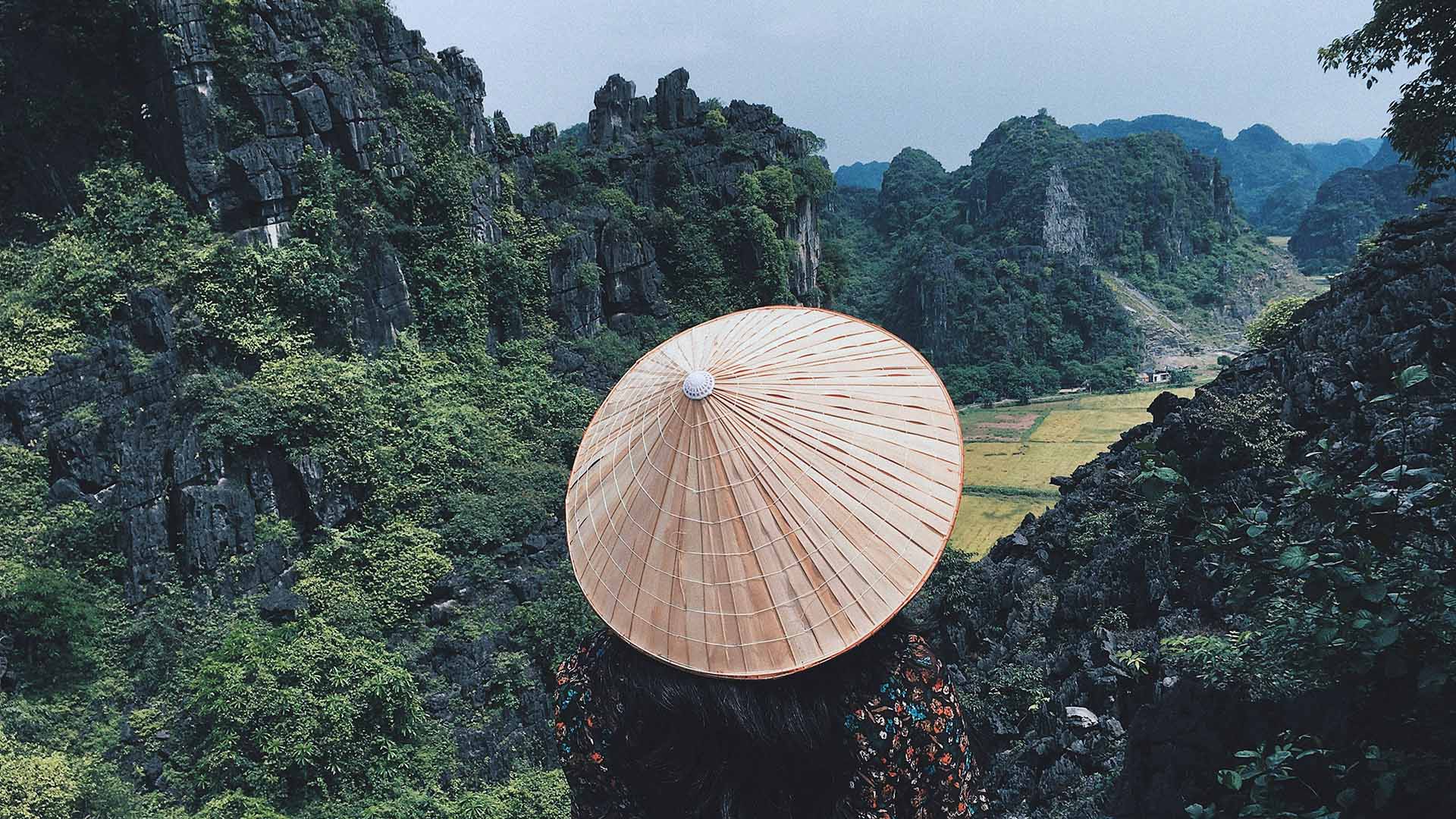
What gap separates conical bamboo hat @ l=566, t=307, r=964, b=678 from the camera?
1063 millimetres

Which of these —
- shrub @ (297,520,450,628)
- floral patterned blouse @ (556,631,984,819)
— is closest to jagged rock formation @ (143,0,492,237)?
shrub @ (297,520,450,628)

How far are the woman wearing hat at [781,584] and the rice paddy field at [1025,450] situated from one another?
562 inches

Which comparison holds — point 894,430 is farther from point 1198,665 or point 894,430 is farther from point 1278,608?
point 1198,665

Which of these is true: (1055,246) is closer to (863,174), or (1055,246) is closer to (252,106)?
(252,106)

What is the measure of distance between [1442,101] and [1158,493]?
22.2ft

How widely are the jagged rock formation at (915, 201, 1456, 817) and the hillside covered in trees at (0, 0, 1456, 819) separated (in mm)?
31

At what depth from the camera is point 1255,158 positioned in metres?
93.8

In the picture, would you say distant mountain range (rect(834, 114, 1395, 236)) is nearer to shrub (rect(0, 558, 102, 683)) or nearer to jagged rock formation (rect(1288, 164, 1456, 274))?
jagged rock formation (rect(1288, 164, 1456, 274))

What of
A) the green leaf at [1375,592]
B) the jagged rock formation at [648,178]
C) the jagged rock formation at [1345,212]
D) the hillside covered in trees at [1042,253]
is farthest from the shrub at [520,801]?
the jagged rock formation at [1345,212]

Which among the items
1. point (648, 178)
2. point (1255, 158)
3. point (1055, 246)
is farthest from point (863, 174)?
point (648, 178)

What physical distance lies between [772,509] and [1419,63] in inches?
297

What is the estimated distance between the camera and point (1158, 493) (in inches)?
59.7

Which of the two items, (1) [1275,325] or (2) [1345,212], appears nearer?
(1) [1275,325]

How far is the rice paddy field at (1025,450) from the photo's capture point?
1761cm
